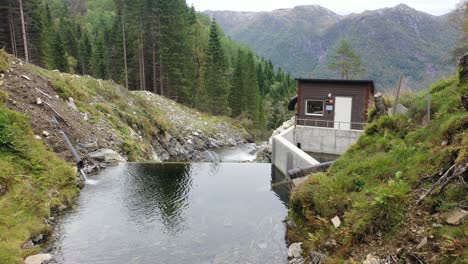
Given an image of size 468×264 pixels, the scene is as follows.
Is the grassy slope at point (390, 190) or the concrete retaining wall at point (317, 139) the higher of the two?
the grassy slope at point (390, 190)

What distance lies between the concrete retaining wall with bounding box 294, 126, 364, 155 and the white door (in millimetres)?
2051

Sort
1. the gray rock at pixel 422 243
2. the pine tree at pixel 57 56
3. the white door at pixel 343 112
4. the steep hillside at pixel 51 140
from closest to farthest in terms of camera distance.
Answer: the gray rock at pixel 422 243, the steep hillside at pixel 51 140, the white door at pixel 343 112, the pine tree at pixel 57 56

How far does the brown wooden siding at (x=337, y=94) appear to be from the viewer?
26516mm

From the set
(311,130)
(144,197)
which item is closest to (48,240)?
(144,197)

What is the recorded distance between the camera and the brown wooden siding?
87.0 feet

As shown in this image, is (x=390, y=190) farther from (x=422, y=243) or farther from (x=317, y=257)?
(x=317, y=257)

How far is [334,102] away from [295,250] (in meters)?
19.7

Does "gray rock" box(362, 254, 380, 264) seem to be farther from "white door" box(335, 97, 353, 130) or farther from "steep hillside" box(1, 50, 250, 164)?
"white door" box(335, 97, 353, 130)

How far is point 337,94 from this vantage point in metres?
27.2

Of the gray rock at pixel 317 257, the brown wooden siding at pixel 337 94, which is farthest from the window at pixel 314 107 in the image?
the gray rock at pixel 317 257

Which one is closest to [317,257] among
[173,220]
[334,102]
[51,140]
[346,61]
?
[173,220]

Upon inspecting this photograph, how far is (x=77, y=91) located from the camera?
24484mm

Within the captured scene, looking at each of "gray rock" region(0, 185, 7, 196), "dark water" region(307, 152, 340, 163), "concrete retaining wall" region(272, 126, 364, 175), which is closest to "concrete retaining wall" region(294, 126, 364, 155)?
"concrete retaining wall" region(272, 126, 364, 175)

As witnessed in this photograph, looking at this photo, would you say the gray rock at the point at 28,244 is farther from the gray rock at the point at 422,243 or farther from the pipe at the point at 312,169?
the pipe at the point at 312,169
